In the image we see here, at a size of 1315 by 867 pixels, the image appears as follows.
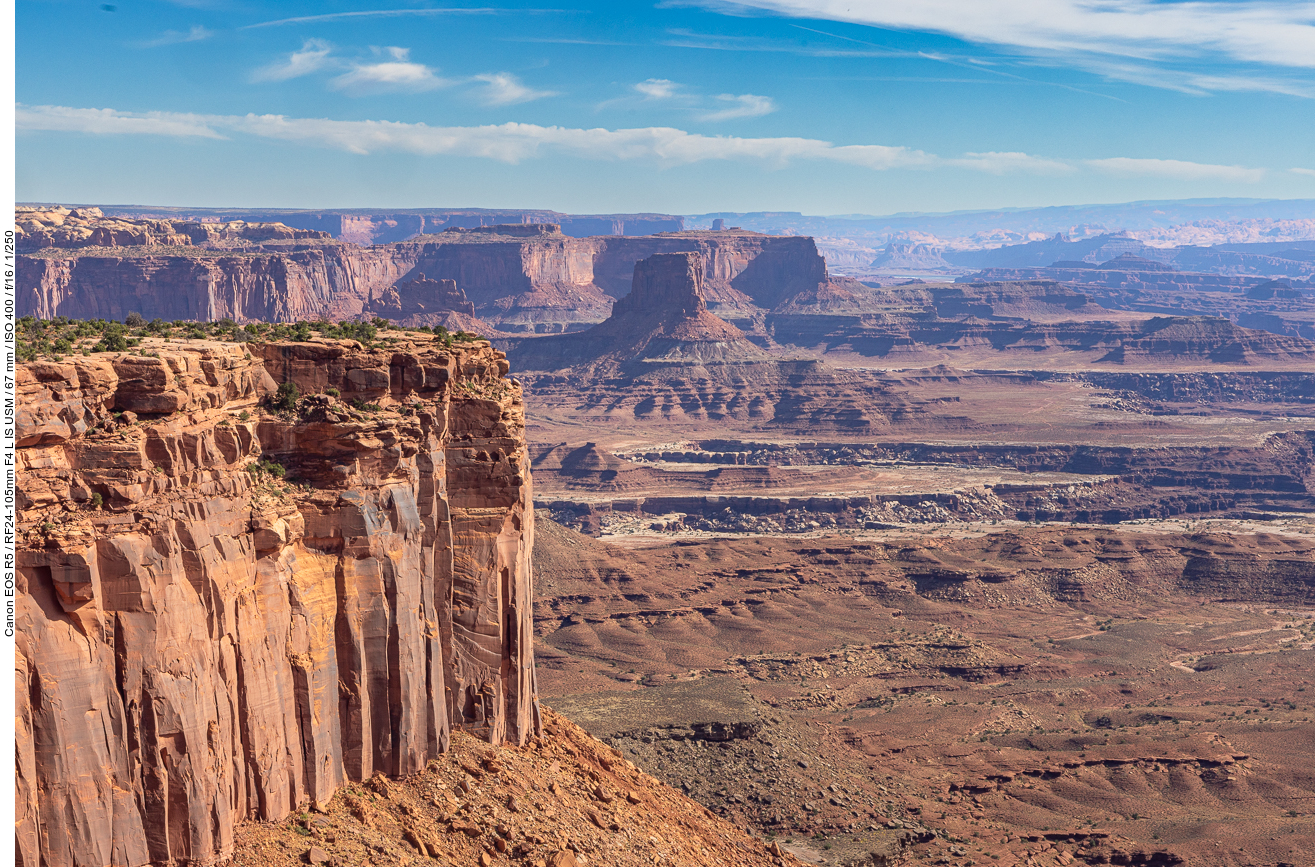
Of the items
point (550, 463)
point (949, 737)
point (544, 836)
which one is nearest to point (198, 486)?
point (544, 836)

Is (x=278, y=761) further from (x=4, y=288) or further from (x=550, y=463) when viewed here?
(x=550, y=463)

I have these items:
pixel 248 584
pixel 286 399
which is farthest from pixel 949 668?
pixel 248 584

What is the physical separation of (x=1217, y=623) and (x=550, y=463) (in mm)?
106407

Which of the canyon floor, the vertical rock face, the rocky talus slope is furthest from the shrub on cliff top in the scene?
the canyon floor

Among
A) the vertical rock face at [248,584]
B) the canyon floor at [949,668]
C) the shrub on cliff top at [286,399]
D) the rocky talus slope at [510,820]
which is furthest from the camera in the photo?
the canyon floor at [949,668]

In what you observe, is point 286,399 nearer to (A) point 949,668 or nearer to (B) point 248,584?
(B) point 248,584

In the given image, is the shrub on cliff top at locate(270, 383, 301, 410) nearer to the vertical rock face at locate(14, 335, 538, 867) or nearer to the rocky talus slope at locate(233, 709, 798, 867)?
the vertical rock face at locate(14, 335, 538, 867)

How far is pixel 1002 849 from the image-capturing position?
62.0 metres

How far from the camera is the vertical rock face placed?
972 inches

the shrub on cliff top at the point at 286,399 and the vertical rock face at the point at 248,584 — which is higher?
the shrub on cliff top at the point at 286,399

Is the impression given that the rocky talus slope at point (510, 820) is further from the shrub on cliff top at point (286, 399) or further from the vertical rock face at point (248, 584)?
the shrub on cliff top at point (286, 399)

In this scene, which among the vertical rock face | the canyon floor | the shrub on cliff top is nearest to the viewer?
the vertical rock face

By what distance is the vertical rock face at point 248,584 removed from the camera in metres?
24.7

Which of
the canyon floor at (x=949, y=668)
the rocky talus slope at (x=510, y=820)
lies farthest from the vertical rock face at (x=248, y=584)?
the canyon floor at (x=949, y=668)
